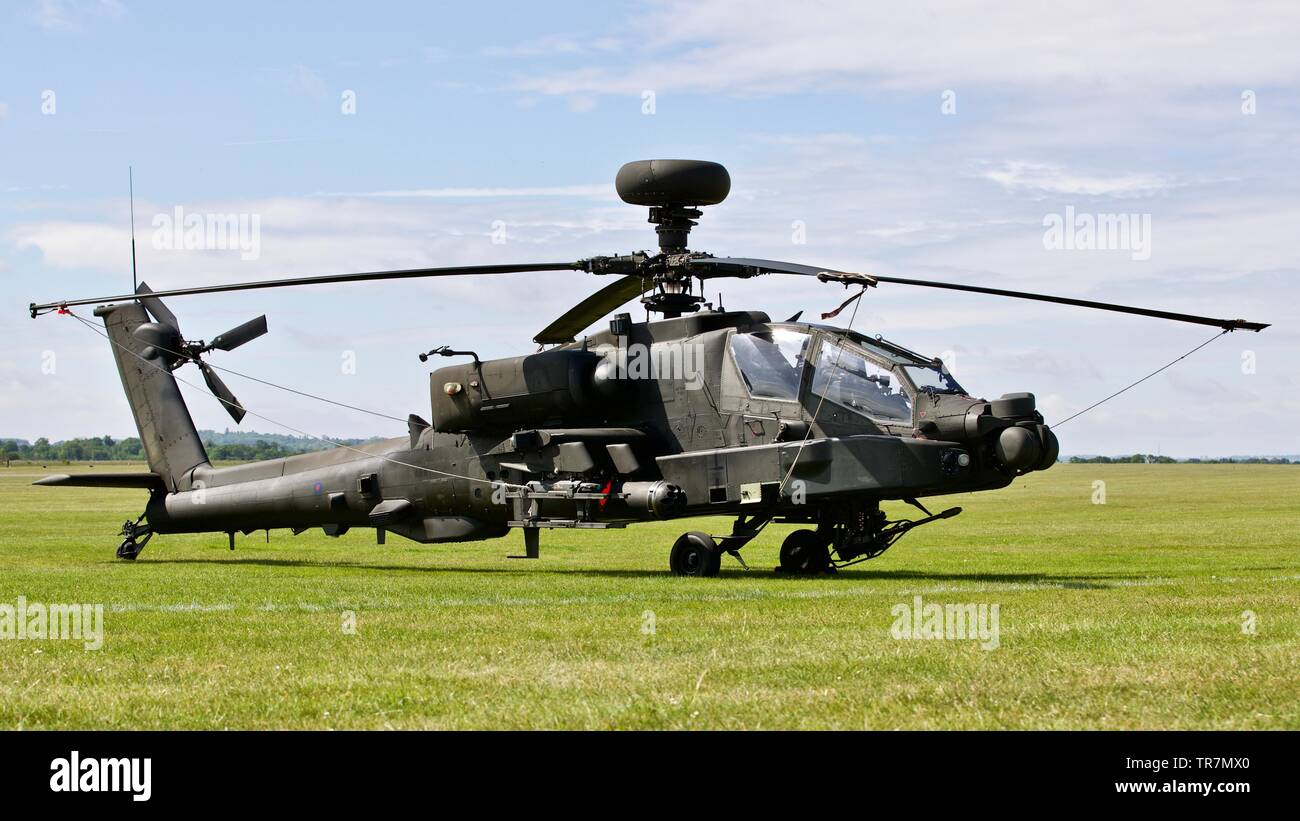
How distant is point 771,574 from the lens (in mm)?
22312

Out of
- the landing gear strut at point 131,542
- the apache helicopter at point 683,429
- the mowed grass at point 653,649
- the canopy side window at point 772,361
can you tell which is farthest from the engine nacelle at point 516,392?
the landing gear strut at point 131,542

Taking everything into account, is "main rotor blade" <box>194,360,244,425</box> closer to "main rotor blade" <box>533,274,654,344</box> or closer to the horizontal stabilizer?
the horizontal stabilizer

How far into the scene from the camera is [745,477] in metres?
21.0

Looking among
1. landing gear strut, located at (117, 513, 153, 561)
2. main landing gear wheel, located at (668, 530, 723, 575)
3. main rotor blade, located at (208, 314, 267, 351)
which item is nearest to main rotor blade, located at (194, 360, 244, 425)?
main rotor blade, located at (208, 314, 267, 351)

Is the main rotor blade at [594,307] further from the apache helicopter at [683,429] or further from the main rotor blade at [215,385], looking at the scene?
the main rotor blade at [215,385]

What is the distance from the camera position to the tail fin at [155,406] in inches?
1138

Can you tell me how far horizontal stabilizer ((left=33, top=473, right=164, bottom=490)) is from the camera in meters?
26.5

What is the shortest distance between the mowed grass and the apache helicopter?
3.61 ft

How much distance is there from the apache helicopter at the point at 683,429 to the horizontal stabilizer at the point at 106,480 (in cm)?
18

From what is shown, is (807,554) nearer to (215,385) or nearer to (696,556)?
(696,556)

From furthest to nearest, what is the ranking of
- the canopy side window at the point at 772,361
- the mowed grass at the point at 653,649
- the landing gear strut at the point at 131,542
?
the landing gear strut at the point at 131,542 → the canopy side window at the point at 772,361 → the mowed grass at the point at 653,649

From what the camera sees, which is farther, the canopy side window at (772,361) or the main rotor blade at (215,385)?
the main rotor blade at (215,385)

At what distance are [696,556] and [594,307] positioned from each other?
441 cm
